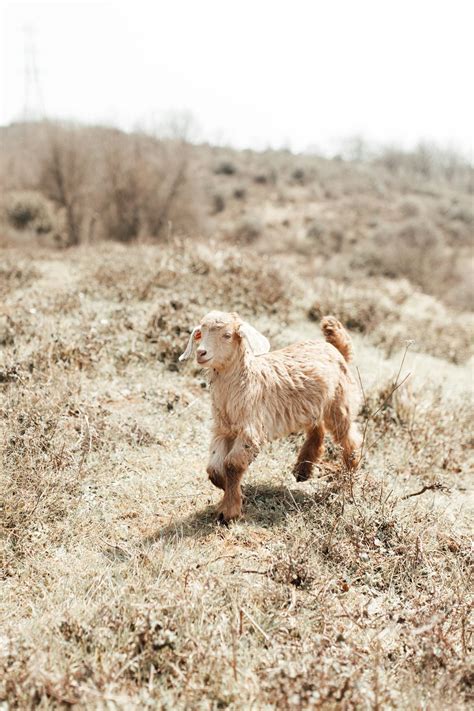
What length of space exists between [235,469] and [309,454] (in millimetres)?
1119

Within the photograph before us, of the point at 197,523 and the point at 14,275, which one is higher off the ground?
the point at 14,275

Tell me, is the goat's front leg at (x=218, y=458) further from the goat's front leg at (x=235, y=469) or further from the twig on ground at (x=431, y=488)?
the twig on ground at (x=431, y=488)

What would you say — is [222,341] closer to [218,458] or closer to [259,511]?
[218,458]

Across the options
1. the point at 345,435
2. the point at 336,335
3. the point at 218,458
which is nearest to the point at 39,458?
the point at 218,458

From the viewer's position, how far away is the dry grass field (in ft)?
8.92

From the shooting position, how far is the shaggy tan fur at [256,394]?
3752 millimetres

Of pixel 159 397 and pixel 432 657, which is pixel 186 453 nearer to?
pixel 159 397

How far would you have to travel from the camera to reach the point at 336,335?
15.8 ft

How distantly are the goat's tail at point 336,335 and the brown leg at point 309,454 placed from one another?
74 cm

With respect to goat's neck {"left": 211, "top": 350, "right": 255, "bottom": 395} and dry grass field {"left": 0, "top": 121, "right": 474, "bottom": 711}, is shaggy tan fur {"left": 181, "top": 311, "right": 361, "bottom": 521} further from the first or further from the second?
dry grass field {"left": 0, "top": 121, "right": 474, "bottom": 711}

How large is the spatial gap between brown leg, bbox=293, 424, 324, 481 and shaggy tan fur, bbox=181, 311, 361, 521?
105 millimetres

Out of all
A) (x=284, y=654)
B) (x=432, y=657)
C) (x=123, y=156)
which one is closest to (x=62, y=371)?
(x=284, y=654)

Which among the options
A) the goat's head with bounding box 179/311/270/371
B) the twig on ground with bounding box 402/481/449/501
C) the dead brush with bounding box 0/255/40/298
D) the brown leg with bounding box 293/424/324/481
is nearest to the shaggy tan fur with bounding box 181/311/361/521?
the goat's head with bounding box 179/311/270/371

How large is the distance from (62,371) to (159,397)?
1.02 metres
